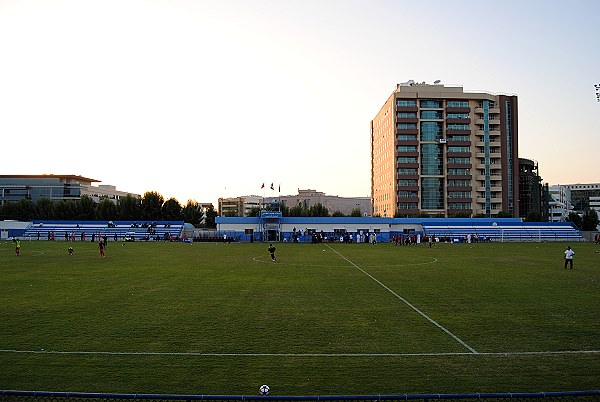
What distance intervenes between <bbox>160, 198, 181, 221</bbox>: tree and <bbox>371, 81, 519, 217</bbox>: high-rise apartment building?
52.3 meters

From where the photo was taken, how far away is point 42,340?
12.9m

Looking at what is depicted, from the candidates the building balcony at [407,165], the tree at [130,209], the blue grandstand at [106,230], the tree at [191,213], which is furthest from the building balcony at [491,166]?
the tree at [130,209]

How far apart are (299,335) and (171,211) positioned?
4227 inches

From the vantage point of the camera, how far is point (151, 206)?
377 ft

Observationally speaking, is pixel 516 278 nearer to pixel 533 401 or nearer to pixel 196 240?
pixel 533 401

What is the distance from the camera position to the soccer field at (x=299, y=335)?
386 inches

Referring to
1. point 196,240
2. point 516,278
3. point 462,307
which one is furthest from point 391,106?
point 462,307

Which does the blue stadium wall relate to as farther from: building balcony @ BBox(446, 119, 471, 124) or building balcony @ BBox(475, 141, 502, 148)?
building balcony @ BBox(446, 119, 471, 124)

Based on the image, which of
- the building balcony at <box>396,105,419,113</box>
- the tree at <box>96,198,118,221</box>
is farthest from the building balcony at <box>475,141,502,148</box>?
the tree at <box>96,198,118,221</box>

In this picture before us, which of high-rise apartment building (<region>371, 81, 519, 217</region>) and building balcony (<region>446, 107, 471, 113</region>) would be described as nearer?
building balcony (<region>446, 107, 471, 113</region>)

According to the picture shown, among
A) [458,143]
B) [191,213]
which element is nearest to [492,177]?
[458,143]

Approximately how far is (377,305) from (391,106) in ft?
318

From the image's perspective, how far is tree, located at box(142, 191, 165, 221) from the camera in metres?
114

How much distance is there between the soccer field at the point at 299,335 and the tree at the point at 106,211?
300ft
